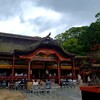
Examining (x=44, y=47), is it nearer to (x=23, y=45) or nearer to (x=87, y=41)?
(x=23, y=45)

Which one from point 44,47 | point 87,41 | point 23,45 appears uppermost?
point 87,41

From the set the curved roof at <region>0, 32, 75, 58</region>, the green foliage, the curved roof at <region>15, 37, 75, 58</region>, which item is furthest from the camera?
the green foliage

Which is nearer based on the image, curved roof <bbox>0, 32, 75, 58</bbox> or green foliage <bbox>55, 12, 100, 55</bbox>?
curved roof <bbox>0, 32, 75, 58</bbox>

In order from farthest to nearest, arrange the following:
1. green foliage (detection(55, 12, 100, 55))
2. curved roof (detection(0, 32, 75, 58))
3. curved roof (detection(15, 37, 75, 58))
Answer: green foliage (detection(55, 12, 100, 55))
curved roof (detection(0, 32, 75, 58))
curved roof (detection(15, 37, 75, 58))

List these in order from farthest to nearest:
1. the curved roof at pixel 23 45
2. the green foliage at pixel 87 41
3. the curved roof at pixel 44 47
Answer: the green foliage at pixel 87 41, the curved roof at pixel 23 45, the curved roof at pixel 44 47

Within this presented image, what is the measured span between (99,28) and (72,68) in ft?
51.4

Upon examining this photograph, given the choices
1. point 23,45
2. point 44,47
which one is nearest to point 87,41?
point 23,45

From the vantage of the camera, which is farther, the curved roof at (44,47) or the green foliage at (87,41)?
the green foliage at (87,41)

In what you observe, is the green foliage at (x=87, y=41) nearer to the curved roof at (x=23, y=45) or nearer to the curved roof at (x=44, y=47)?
the curved roof at (x=23, y=45)

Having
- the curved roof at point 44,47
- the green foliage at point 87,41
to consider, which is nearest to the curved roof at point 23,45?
the curved roof at point 44,47

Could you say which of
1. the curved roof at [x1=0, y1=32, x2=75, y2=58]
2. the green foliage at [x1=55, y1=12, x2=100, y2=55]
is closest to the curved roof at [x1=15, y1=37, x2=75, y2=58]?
the curved roof at [x1=0, y1=32, x2=75, y2=58]

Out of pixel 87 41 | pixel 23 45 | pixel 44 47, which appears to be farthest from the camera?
pixel 87 41

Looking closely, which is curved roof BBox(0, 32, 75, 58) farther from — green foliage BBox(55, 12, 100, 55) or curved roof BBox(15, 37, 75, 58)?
green foliage BBox(55, 12, 100, 55)

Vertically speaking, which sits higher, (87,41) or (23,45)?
(87,41)
